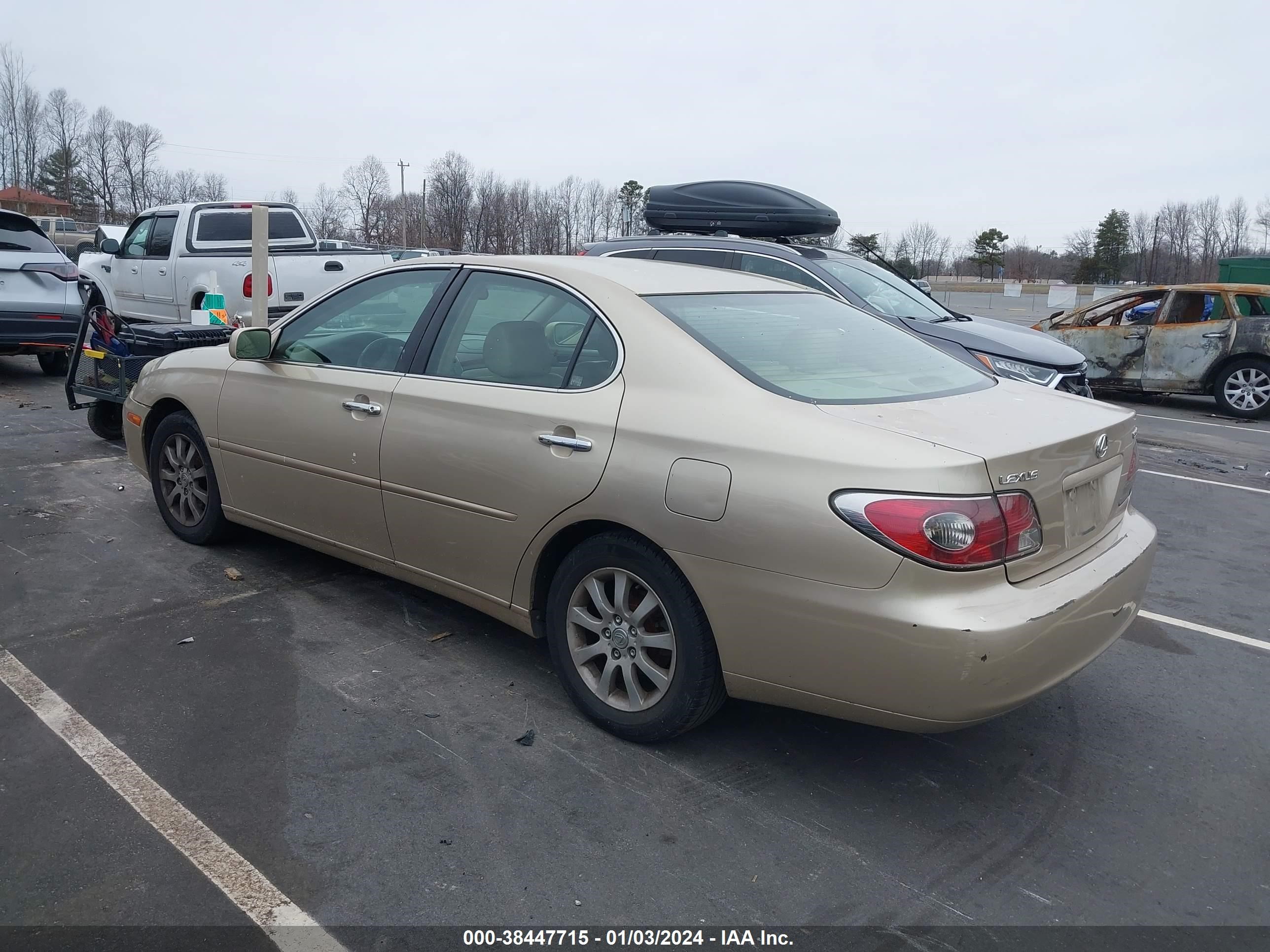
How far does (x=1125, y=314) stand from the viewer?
13867mm

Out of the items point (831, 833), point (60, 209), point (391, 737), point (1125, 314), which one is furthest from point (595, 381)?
point (60, 209)

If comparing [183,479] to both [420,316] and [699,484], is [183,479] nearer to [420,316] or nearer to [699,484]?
[420,316]

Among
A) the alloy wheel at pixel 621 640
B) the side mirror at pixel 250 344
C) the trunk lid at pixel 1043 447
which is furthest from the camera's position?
the side mirror at pixel 250 344

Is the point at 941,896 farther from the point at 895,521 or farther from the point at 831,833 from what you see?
the point at 895,521

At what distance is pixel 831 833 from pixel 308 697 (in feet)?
6.42

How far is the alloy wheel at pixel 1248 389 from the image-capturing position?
1299 cm

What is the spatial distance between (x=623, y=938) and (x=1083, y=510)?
1954mm

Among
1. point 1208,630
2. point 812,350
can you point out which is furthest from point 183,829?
point 1208,630

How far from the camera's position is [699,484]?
3.10m

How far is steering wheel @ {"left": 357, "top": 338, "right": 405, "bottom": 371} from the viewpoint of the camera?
168 inches

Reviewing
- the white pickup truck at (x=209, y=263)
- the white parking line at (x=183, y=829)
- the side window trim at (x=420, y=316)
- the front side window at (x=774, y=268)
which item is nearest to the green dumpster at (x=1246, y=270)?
the front side window at (x=774, y=268)

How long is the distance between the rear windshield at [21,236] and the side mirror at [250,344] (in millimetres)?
8245

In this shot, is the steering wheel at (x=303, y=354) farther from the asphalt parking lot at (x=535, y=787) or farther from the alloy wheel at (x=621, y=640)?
the alloy wheel at (x=621, y=640)

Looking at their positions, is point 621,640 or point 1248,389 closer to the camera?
point 621,640
